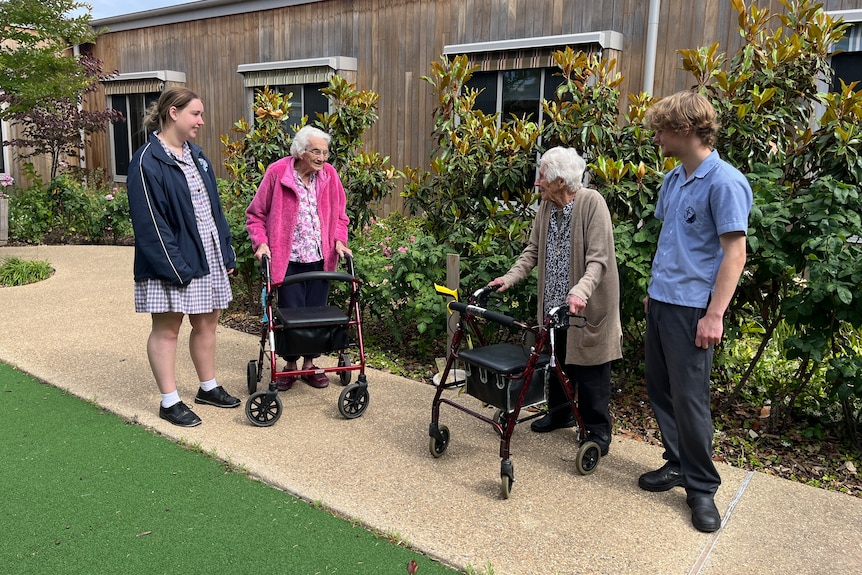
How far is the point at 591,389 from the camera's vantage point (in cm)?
375

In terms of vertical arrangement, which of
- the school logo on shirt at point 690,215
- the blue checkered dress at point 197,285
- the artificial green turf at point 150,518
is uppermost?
the school logo on shirt at point 690,215

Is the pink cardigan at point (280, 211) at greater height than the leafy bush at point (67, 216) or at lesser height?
greater

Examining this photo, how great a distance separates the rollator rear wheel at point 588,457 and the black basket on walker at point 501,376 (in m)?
0.37

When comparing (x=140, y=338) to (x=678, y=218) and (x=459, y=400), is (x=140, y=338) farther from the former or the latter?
(x=678, y=218)

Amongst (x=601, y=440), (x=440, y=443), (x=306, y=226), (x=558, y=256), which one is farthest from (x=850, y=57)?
(x=440, y=443)

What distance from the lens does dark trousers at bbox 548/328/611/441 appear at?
3.75 metres

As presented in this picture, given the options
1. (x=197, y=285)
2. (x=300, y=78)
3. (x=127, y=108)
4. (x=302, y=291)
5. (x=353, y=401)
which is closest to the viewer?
(x=197, y=285)

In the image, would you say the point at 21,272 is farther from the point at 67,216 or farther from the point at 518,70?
the point at 518,70

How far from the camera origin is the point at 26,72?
357 inches

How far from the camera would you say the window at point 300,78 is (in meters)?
10.8

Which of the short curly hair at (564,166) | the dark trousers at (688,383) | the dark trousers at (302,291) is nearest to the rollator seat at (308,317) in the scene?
the dark trousers at (302,291)

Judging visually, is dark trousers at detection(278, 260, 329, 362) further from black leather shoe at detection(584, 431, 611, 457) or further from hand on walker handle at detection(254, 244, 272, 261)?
black leather shoe at detection(584, 431, 611, 457)

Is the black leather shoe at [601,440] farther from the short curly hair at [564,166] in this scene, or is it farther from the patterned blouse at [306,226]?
the patterned blouse at [306,226]

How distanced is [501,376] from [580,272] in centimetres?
70
